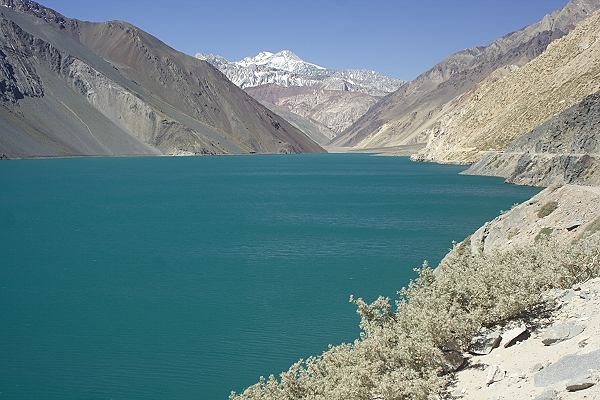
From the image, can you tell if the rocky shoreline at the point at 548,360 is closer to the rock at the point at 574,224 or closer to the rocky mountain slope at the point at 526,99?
the rock at the point at 574,224

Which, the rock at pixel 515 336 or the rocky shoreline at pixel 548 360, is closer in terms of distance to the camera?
the rocky shoreline at pixel 548 360

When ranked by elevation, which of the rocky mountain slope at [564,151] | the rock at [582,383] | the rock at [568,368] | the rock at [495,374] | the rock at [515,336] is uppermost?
Result: the rocky mountain slope at [564,151]

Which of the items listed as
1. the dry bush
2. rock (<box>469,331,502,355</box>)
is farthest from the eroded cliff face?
rock (<box>469,331,502,355</box>)

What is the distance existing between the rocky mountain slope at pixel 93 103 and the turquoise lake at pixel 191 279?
276 ft

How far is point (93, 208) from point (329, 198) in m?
22.8

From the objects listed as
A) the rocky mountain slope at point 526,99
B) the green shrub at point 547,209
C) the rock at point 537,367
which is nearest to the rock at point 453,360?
the rock at point 537,367

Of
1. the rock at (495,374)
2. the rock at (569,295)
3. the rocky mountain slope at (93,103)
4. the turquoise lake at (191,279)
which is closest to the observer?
the rock at (495,374)

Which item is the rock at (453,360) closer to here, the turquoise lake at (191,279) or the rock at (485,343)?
the rock at (485,343)

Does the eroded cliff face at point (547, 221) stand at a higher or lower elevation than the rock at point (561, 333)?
higher

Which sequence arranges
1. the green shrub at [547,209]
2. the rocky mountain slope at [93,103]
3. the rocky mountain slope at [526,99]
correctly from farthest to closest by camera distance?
the rocky mountain slope at [93,103], the rocky mountain slope at [526,99], the green shrub at [547,209]

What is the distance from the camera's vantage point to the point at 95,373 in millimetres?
15133

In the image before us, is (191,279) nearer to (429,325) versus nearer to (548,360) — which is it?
(429,325)

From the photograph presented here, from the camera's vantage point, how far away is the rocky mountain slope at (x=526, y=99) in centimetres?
8138

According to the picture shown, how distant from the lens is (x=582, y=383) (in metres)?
6.67
